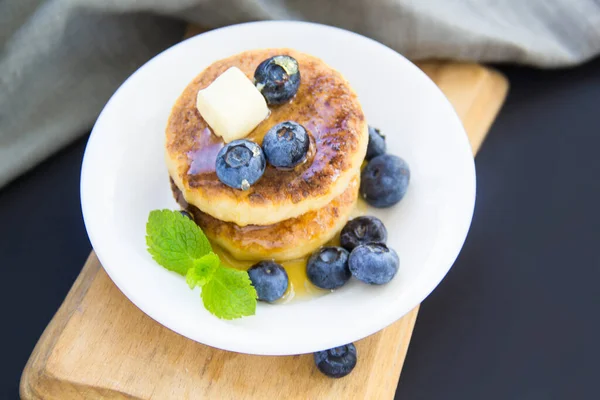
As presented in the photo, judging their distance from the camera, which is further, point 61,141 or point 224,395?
point 61,141

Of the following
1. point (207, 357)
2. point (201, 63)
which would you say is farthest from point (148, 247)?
point (201, 63)

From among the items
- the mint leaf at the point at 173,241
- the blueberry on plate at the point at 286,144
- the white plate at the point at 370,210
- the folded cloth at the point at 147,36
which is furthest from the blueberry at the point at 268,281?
the folded cloth at the point at 147,36

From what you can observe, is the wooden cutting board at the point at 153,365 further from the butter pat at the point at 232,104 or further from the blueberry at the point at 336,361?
the butter pat at the point at 232,104

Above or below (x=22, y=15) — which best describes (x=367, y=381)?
below

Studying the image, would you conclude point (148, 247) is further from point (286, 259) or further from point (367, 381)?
point (367, 381)

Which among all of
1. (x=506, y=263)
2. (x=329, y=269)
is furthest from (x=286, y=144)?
(x=506, y=263)
